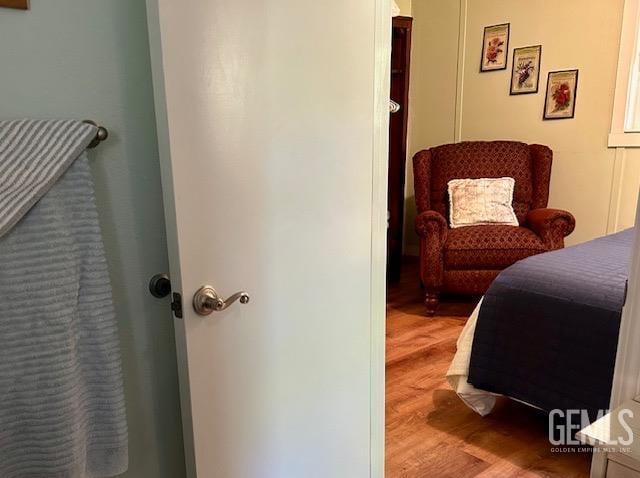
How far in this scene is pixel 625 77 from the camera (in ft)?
11.6

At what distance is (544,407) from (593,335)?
0.37 m

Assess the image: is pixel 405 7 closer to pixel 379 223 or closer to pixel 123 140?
pixel 379 223

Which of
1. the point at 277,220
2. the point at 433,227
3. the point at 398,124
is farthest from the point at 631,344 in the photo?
the point at 398,124

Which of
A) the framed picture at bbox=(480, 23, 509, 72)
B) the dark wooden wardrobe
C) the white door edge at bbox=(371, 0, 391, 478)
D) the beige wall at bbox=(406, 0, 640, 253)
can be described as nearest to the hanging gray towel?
the white door edge at bbox=(371, 0, 391, 478)

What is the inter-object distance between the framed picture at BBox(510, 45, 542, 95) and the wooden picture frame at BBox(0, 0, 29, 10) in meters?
3.91

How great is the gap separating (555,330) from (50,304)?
5.71 feet

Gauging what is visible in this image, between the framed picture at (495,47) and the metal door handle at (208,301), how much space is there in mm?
3877

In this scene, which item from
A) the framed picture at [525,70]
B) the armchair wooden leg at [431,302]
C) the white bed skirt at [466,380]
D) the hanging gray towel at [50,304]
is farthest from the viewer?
the framed picture at [525,70]

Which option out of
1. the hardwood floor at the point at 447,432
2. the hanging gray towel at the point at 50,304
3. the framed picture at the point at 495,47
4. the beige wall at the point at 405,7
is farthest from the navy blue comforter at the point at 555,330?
the beige wall at the point at 405,7

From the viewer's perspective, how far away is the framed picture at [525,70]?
396 centimetres

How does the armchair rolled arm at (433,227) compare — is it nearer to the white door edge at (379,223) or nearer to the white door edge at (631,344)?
the white door edge at (379,223)

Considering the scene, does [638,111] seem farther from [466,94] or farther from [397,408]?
[397,408]

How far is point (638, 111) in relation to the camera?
3523mm

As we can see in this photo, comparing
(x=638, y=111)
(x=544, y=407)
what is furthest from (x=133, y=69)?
(x=638, y=111)
